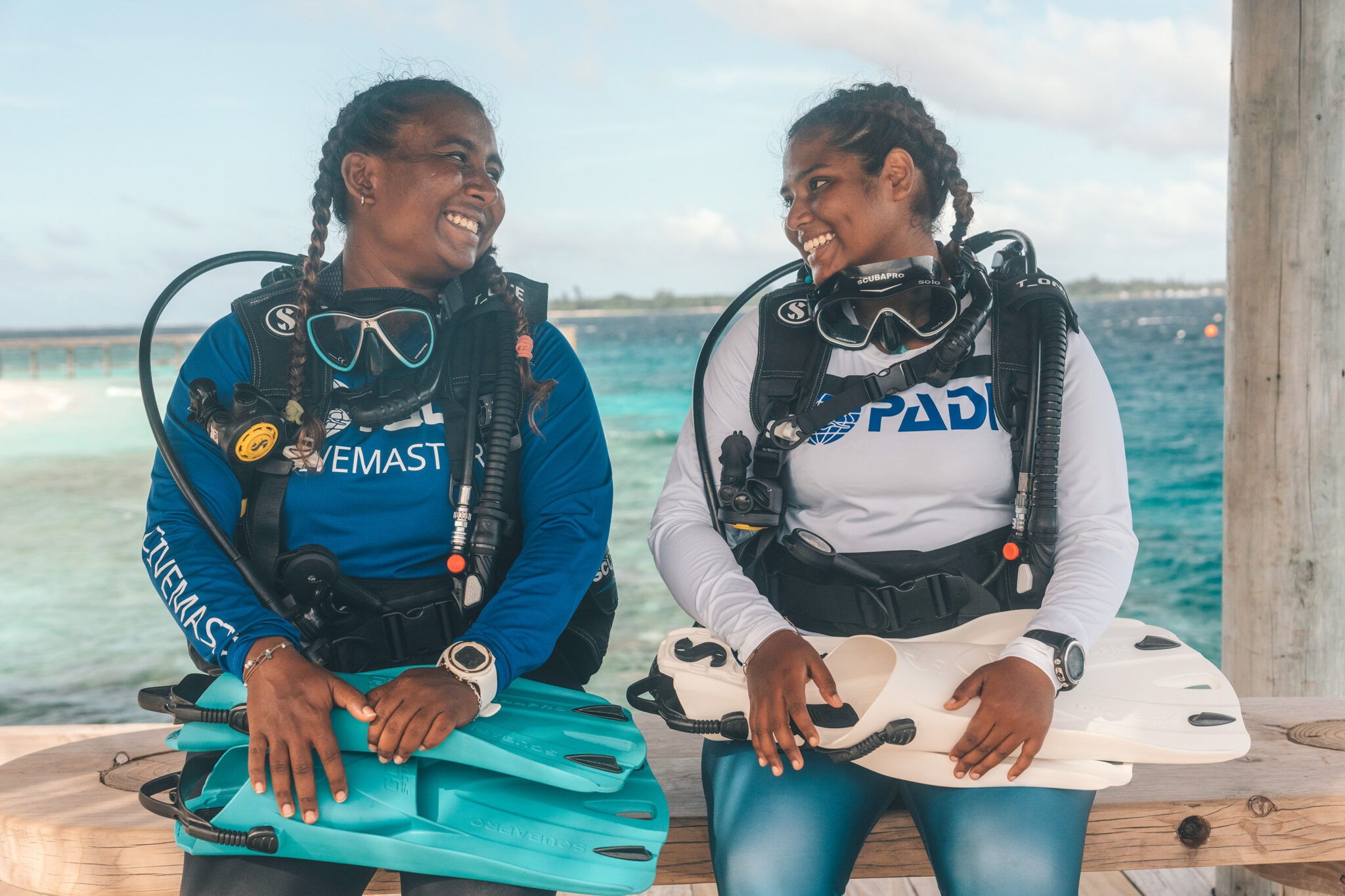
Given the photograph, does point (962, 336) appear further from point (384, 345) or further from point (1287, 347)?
point (1287, 347)

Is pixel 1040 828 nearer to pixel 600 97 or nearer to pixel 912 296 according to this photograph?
pixel 912 296

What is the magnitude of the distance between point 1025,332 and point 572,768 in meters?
1.06

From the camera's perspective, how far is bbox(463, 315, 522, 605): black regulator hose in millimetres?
1441

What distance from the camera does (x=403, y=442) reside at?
60.5 inches

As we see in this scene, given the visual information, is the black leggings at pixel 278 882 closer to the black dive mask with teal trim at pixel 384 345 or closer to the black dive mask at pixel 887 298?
the black dive mask with teal trim at pixel 384 345

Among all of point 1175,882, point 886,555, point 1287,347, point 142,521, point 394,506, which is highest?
point 1287,347

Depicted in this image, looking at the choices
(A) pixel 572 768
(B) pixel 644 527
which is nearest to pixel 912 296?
(A) pixel 572 768

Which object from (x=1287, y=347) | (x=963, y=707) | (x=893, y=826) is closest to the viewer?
(x=963, y=707)

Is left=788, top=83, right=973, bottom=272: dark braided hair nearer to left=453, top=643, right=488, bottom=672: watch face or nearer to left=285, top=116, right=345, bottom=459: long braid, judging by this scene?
left=285, top=116, right=345, bottom=459: long braid

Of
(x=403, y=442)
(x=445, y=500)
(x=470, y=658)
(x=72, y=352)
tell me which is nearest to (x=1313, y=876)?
(x=470, y=658)

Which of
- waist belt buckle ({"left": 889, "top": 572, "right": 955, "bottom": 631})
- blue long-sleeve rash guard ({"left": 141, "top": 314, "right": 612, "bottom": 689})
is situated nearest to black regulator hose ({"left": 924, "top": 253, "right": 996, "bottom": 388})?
waist belt buckle ({"left": 889, "top": 572, "right": 955, "bottom": 631})

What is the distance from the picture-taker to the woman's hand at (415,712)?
1187 mm

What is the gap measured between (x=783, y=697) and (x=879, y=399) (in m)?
0.56

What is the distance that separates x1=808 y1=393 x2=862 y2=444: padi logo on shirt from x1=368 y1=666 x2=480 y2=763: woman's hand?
2.39ft
